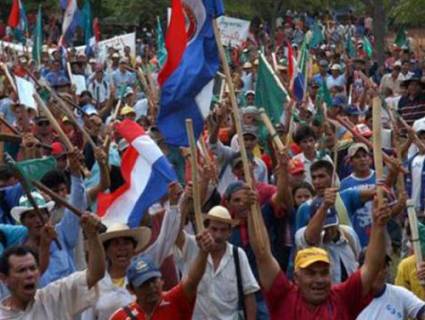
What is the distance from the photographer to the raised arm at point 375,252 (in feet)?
23.6

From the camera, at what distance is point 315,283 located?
7.16 metres

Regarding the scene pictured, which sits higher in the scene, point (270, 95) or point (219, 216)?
point (219, 216)

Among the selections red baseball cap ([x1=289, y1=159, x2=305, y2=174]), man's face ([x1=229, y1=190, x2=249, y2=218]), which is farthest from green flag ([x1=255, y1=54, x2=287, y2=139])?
man's face ([x1=229, y1=190, x2=249, y2=218])

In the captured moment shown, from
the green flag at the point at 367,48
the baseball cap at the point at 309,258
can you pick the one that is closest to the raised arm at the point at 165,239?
the baseball cap at the point at 309,258

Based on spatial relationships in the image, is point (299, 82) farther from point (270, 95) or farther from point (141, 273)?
point (141, 273)

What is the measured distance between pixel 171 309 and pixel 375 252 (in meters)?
1.16

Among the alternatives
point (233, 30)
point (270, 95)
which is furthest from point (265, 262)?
point (233, 30)

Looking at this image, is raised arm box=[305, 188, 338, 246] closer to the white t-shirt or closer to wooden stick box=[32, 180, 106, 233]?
the white t-shirt

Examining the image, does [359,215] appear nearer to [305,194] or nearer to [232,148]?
[305,194]

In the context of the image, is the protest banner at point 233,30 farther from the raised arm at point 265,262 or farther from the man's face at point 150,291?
the man's face at point 150,291

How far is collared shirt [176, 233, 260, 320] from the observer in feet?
27.5

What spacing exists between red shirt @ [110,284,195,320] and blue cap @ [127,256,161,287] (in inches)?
5.5

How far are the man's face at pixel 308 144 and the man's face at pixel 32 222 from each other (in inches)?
175

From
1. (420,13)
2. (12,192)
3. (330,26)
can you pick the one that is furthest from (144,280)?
(330,26)
